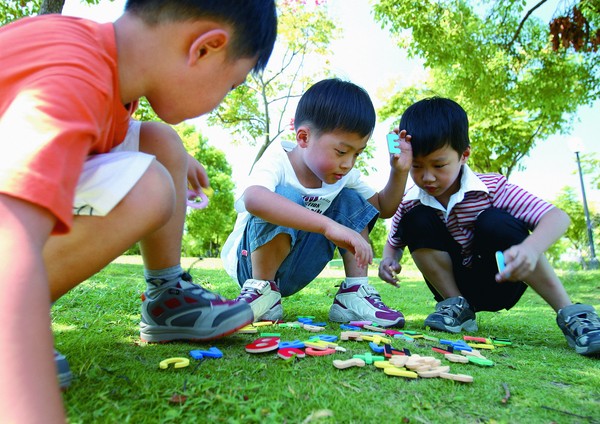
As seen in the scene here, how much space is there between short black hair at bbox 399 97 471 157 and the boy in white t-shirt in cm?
9

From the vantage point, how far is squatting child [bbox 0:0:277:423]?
27.9 inches

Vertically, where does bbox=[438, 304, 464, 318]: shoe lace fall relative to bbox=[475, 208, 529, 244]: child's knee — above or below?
below

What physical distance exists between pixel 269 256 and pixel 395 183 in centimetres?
83

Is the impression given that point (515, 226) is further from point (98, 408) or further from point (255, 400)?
point (98, 408)

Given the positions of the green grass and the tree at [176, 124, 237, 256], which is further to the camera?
the tree at [176, 124, 237, 256]

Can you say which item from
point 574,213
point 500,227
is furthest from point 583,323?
point 574,213

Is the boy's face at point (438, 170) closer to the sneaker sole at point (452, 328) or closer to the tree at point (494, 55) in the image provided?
the sneaker sole at point (452, 328)

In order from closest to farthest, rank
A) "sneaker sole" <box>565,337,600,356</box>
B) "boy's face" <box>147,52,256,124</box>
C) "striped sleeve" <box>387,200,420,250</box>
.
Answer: "boy's face" <box>147,52,256,124</box>
"sneaker sole" <box>565,337,600,356</box>
"striped sleeve" <box>387,200,420,250</box>

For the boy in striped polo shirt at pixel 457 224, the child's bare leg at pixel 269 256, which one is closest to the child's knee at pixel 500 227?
the boy in striped polo shirt at pixel 457 224

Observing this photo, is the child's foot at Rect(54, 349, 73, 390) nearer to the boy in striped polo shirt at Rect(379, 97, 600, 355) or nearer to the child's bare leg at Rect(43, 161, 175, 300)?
the child's bare leg at Rect(43, 161, 175, 300)

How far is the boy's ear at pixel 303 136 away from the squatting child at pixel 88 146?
105cm

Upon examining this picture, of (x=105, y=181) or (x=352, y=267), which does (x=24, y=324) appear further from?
(x=352, y=267)

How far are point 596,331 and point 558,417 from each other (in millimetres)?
1078

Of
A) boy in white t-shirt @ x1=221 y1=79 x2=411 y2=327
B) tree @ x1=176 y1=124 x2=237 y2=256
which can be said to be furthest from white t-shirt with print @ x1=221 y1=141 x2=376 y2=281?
tree @ x1=176 y1=124 x2=237 y2=256
